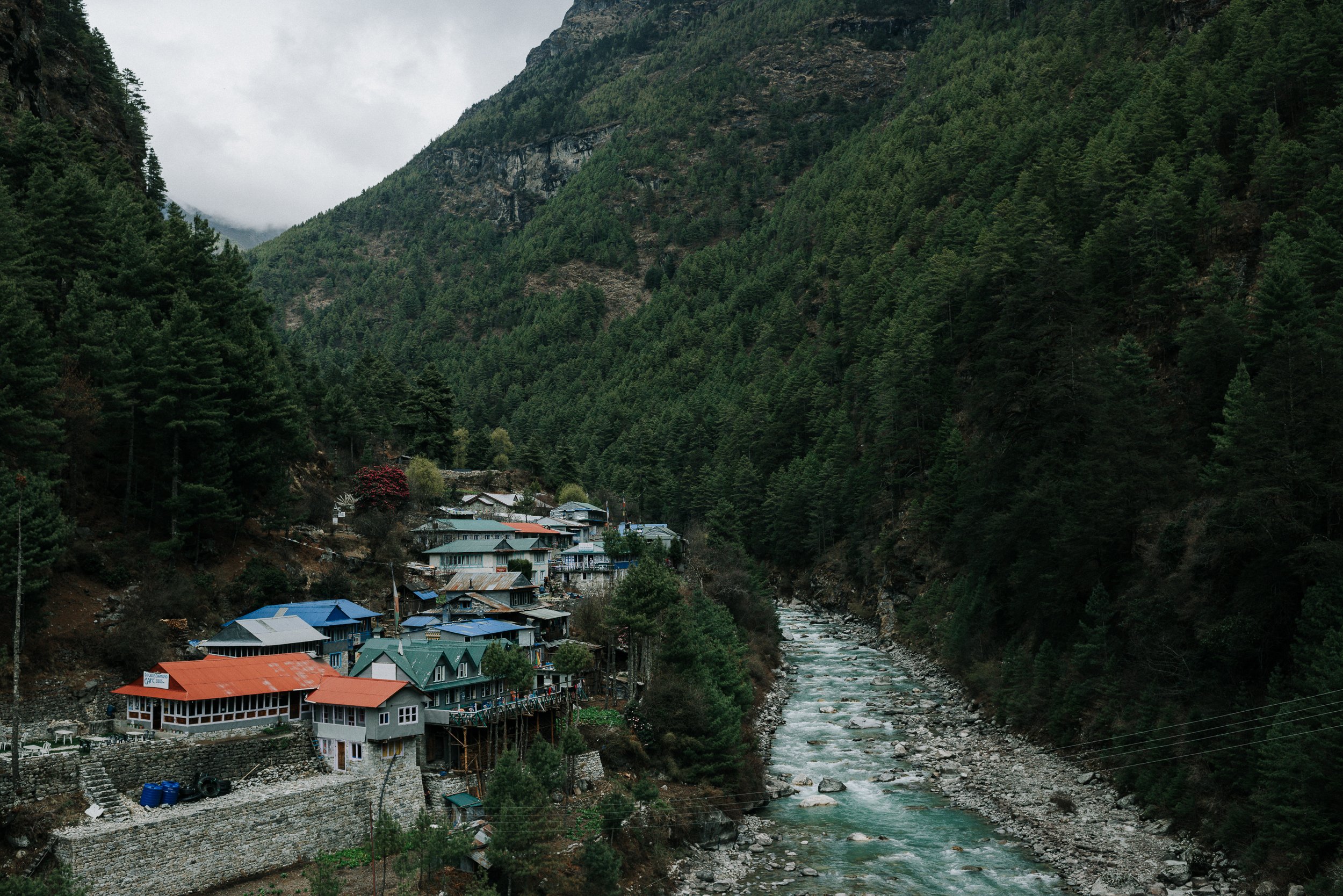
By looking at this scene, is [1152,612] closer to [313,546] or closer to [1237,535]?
A: [1237,535]

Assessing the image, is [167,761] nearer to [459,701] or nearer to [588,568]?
[459,701]

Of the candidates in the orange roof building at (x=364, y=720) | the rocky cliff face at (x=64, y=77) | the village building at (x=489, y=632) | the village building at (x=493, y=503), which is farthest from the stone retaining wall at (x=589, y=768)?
the rocky cliff face at (x=64, y=77)

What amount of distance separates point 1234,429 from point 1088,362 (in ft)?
53.2

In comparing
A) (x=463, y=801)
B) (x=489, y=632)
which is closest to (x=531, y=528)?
(x=489, y=632)

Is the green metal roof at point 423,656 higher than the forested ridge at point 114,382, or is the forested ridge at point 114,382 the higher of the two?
the forested ridge at point 114,382

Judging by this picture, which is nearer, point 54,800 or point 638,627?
point 54,800

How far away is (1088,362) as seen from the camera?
5031 centimetres

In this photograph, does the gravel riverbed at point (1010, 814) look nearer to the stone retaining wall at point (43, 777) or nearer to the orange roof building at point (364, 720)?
the orange roof building at point (364, 720)

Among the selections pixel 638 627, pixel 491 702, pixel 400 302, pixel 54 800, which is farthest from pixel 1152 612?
pixel 400 302

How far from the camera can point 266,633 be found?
3800cm

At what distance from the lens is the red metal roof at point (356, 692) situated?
30844 mm

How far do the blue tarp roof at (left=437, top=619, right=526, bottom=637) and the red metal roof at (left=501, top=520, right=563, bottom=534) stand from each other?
24441 millimetres

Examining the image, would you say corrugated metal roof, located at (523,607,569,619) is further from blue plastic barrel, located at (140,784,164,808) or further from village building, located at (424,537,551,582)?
blue plastic barrel, located at (140,784,164,808)

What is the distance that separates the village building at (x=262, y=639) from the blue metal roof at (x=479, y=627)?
5.96 meters
